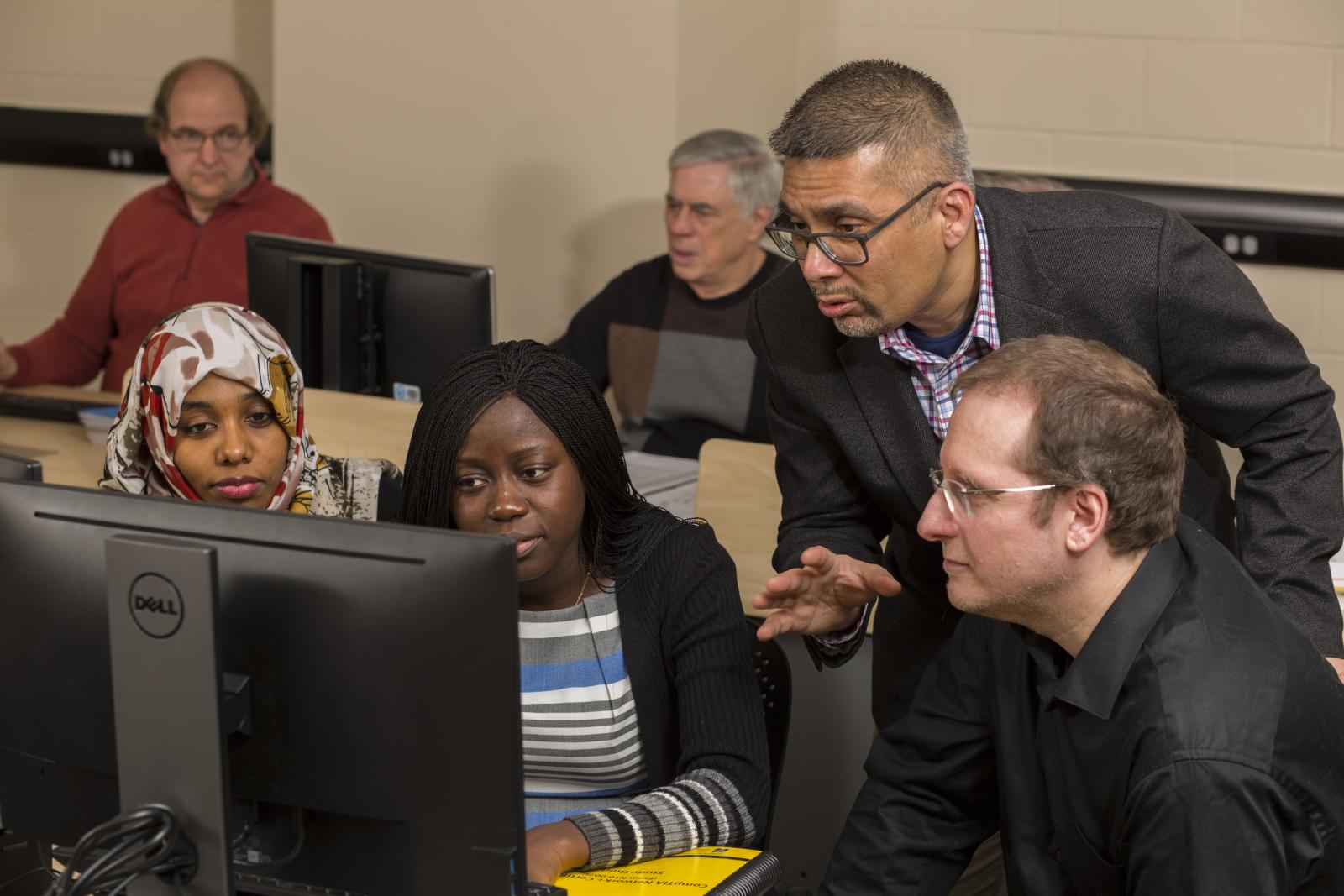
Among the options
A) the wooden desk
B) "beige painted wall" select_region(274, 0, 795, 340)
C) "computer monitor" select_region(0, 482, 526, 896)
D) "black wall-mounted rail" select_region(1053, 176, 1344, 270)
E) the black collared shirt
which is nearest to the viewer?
"computer monitor" select_region(0, 482, 526, 896)

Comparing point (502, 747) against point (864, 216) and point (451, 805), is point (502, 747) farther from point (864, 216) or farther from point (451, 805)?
point (864, 216)

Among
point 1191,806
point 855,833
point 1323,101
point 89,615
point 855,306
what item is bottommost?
point 855,833

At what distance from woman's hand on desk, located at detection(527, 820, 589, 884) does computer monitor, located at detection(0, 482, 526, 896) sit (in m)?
0.24

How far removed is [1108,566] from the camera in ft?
4.59

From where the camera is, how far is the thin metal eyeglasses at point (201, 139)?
3.59 m

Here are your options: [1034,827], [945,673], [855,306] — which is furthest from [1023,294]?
[1034,827]

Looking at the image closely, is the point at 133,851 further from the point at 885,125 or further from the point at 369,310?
the point at 369,310

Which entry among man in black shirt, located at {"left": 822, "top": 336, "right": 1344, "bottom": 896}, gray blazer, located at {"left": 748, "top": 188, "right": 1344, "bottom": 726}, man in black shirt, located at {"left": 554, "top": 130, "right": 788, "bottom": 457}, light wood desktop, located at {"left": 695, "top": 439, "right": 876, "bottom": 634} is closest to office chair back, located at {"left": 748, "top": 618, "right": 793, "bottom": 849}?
gray blazer, located at {"left": 748, "top": 188, "right": 1344, "bottom": 726}

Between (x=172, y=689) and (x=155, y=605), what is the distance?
66mm

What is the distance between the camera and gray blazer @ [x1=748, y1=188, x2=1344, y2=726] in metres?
1.72

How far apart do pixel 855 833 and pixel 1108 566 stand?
1.31ft

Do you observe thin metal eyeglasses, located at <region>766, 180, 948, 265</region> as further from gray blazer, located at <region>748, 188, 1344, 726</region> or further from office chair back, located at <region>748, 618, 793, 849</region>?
office chair back, located at <region>748, 618, 793, 849</region>

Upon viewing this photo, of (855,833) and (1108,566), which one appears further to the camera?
(855,833)

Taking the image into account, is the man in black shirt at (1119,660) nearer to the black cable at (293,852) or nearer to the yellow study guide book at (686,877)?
the yellow study guide book at (686,877)
